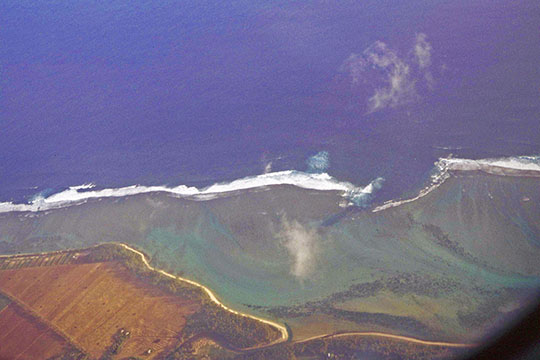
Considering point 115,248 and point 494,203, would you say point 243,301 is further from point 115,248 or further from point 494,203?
point 494,203

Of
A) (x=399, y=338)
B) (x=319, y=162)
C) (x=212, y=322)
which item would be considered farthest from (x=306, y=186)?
(x=399, y=338)

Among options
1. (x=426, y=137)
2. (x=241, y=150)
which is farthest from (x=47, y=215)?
(x=426, y=137)

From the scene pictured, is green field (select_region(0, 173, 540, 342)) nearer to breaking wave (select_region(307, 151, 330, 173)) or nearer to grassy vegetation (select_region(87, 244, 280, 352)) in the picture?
grassy vegetation (select_region(87, 244, 280, 352))

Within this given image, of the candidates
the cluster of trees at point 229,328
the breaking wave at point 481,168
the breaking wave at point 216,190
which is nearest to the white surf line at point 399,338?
the cluster of trees at point 229,328

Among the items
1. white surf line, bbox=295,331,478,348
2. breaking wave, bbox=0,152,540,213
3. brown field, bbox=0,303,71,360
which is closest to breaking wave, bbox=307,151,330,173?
breaking wave, bbox=0,152,540,213

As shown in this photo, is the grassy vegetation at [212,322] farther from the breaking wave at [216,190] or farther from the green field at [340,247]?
the breaking wave at [216,190]
